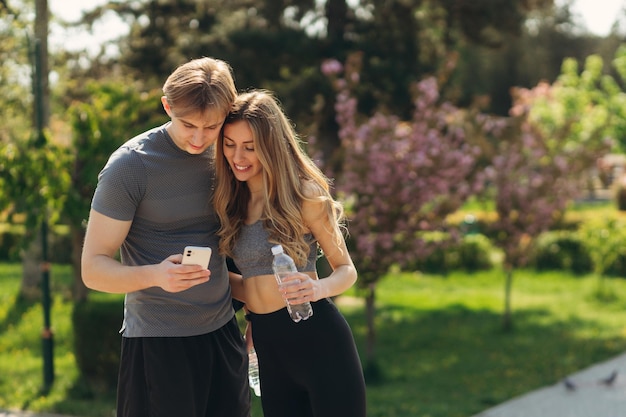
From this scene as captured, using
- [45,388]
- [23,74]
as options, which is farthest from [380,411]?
[23,74]

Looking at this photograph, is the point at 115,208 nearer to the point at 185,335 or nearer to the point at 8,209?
the point at 185,335

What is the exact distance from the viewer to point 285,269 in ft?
10.9

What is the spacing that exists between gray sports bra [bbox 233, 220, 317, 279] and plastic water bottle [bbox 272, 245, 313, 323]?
99 mm

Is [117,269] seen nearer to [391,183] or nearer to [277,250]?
[277,250]

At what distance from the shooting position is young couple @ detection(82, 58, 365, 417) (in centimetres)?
316

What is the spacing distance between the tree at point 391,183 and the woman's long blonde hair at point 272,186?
5.98m

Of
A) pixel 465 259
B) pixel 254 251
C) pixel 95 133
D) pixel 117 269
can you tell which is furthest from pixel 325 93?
pixel 117 269

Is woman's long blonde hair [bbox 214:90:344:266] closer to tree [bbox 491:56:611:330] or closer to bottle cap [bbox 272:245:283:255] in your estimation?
bottle cap [bbox 272:245:283:255]

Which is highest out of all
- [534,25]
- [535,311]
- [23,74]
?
[534,25]

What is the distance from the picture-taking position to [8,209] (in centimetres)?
793

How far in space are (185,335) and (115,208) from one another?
1.78 ft

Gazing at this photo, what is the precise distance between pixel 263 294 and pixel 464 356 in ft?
25.9

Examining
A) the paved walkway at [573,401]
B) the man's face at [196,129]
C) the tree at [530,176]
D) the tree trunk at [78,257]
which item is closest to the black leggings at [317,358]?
the man's face at [196,129]

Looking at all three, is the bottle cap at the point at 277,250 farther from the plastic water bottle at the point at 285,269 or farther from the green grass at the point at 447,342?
the green grass at the point at 447,342
